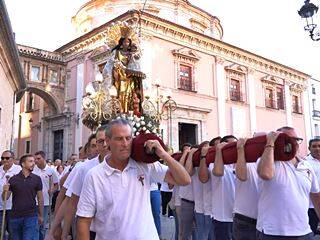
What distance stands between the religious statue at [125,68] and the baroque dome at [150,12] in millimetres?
14353

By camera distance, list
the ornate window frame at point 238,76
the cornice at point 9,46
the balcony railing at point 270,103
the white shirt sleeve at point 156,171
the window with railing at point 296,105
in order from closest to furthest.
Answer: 1. the white shirt sleeve at point 156,171
2. the cornice at point 9,46
3. the ornate window frame at point 238,76
4. the balcony railing at point 270,103
5. the window with railing at point 296,105

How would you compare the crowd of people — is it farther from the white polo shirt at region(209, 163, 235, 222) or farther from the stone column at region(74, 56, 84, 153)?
the stone column at region(74, 56, 84, 153)

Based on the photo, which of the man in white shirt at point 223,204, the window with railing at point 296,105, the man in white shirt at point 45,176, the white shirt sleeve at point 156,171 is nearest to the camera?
the white shirt sleeve at point 156,171

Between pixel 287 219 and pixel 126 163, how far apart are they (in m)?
1.63

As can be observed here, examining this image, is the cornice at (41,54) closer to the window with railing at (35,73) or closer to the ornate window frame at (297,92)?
the window with railing at (35,73)

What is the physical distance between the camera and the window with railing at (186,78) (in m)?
22.9

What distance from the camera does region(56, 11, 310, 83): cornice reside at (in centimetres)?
2098

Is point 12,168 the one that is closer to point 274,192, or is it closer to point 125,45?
point 125,45

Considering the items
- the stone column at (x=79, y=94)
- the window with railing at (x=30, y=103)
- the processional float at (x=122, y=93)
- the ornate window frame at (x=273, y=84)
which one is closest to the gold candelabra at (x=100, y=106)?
the processional float at (x=122, y=93)

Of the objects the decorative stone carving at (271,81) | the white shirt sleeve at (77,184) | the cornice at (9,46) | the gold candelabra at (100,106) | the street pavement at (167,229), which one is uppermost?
the decorative stone carving at (271,81)

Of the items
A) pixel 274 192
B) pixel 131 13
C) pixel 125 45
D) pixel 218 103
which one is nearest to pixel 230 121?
pixel 218 103

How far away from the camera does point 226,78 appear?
25531 mm

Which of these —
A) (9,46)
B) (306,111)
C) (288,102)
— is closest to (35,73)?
(9,46)

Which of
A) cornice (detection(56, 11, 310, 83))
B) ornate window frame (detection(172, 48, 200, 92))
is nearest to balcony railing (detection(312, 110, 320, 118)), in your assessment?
cornice (detection(56, 11, 310, 83))
